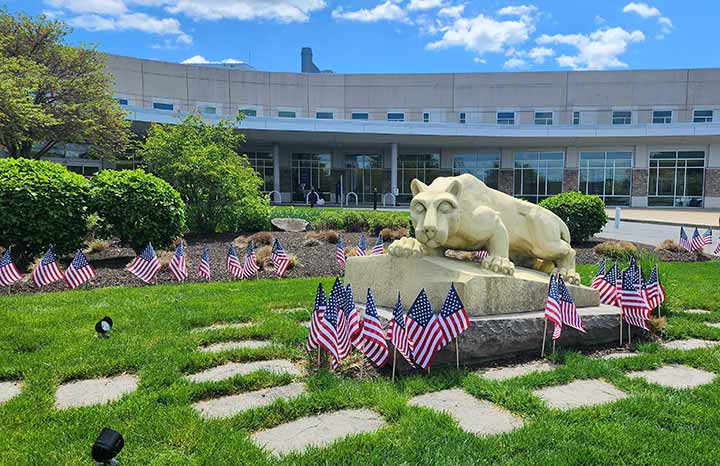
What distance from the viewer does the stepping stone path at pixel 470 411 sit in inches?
120

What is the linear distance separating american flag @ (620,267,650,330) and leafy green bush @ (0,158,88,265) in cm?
951

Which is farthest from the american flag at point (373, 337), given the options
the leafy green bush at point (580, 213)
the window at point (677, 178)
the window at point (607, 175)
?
the window at point (677, 178)

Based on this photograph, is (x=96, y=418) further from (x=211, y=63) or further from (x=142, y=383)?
(x=211, y=63)

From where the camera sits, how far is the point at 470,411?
327cm

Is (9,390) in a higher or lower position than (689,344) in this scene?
higher

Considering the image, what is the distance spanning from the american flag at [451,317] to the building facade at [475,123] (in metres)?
28.3

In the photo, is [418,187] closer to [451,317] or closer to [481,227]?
[481,227]

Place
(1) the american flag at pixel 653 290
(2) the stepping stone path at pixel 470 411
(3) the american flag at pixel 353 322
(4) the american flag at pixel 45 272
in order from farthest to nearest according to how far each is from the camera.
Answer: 1. (4) the american flag at pixel 45 272
2. (1) the american flag at pixel 653 290
3. (3) the american flag at pixel 353 322
4. (2) the stepping stone path at pixel 470 411

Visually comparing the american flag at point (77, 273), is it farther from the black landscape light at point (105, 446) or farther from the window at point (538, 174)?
the window at point (538, 174)

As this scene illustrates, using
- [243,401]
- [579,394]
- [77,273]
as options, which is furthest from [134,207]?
[579,394]

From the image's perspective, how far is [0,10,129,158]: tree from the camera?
21.3 metres

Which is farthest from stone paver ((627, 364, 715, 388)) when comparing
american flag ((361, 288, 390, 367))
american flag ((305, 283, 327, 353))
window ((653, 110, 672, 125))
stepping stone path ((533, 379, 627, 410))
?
window ((653, 110, 672, 125))

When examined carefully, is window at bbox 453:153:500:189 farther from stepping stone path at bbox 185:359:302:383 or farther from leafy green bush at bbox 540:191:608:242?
stepping stone path at bbox 185:359:302:383

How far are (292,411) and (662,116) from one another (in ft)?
143
